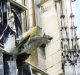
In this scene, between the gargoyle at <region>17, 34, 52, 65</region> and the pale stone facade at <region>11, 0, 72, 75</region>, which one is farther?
the pale stone facade at <region>11, 0, 72, 75</region>

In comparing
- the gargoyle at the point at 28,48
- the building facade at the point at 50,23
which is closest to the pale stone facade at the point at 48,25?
the building facade at the point at 50,23

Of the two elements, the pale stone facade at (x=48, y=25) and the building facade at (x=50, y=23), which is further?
the pale stone facade at (x=48, y=25)

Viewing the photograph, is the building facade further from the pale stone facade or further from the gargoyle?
the gargoyle

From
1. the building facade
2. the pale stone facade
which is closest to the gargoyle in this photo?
the building facade

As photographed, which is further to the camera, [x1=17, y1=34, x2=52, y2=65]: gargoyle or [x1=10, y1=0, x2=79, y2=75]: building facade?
[x1=10, y1=0, x2=79, y2=75]: building facade

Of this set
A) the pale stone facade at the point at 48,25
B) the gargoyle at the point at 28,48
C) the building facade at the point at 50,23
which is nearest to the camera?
the gargoyle at the point at 28,48

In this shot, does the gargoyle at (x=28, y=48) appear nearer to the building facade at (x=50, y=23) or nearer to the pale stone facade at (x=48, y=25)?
the building facade at (x=50, y=23)

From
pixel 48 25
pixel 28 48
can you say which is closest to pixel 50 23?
pixel 48 25

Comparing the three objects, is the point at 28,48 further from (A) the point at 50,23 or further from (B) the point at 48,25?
(A) the point at 50,23

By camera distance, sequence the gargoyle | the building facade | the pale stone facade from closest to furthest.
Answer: the gargoyle
the building facade
the pale stone facade

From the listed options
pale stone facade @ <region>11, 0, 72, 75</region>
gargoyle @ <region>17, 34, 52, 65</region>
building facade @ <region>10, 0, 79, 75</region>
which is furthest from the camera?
pale stone facade @ <region>11, 0, 72, 75</region>

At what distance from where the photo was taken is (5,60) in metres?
7.95

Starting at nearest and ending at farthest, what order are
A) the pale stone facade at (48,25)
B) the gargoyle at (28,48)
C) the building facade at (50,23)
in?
the gargoyle at (28,48)
the building facade at (50,23)
the pale stone facade at (48,25)

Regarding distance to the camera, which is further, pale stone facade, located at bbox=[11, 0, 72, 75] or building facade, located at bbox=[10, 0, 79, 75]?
pale stone facade, located at bbox=[11, 0, 72, 75]
